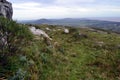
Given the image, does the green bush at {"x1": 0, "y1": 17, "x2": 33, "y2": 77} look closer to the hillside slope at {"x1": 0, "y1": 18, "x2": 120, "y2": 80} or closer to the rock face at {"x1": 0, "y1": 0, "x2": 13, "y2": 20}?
the hillside slope at {"x1": 0, "y1": 18, "x2": 120, "y2": 80}

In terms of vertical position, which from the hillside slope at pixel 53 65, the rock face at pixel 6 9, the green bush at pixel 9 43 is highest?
the rock face at pixel 6 9

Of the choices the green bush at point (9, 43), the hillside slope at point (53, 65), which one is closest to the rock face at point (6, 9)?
the hillside slope at point (53, 65)

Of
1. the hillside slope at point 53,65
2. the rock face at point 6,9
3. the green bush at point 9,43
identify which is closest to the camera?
the green bush at point 9,43

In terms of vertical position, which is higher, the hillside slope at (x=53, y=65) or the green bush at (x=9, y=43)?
Result: the green bush at (x=9, y=43)

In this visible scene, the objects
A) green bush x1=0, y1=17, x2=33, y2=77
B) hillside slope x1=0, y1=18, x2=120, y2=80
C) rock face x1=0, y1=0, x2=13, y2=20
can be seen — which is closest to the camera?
green bush x1=0, y1=17, x2=33, y2=77

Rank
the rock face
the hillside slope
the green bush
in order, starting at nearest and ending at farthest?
the green bush → the hillside slope → the rock face

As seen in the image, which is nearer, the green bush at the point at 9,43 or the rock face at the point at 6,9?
the green bush at the point at 9,43

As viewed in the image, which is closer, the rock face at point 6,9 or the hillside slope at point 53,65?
the hillside slope at point 53,65

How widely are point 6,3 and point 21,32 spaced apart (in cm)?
724

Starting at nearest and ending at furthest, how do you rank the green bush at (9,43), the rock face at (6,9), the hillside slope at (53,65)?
1. the green bush at (9,43)
2. the hillside slope at (53,65)
3. the rock face at (6,9)

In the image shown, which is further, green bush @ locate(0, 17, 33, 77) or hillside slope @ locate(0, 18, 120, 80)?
hillside slope @ locate(0, 18, 120, 80)

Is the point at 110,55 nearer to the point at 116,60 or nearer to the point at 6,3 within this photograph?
the point at 116,60

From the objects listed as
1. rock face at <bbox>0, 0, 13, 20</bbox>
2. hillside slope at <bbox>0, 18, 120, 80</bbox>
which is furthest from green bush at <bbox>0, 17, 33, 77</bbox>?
rock face at <bbox>0, 0, 13, 20</bbox>

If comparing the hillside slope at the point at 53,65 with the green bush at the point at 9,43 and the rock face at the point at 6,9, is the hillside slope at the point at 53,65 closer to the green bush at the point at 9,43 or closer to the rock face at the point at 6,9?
the green bush at the point at 9,43
